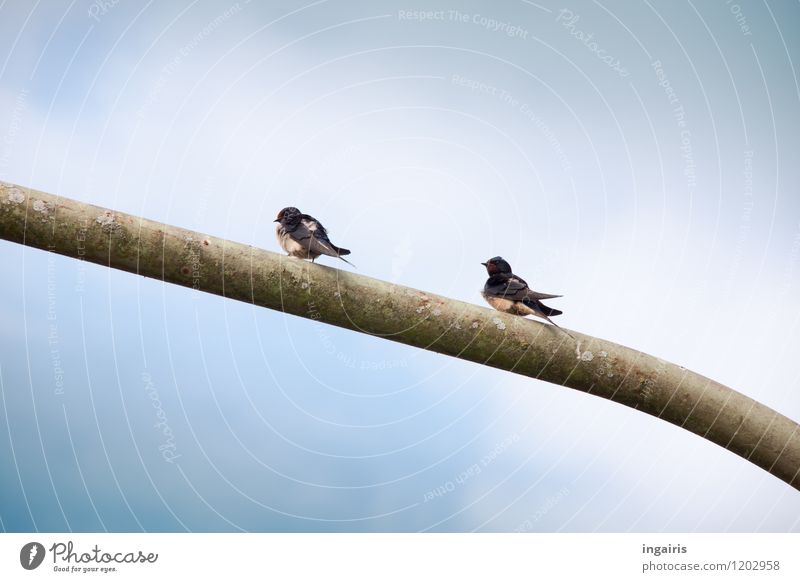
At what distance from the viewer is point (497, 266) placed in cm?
363

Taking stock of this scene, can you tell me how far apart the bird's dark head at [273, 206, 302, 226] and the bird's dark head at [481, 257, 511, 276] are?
1.06 metres

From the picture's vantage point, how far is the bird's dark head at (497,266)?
3609 millimetres

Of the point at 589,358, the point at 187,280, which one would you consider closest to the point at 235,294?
the point at 187,280

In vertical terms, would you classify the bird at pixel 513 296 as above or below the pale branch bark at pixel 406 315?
above

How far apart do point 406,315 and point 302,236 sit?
827 mm

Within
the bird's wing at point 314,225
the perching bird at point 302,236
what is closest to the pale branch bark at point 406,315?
the perching bird at point 302,236

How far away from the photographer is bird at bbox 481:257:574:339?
3.30m

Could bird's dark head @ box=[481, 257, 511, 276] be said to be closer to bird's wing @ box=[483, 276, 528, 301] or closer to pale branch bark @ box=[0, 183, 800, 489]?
bird's wing @ box=[483, 276, 528, 301]
